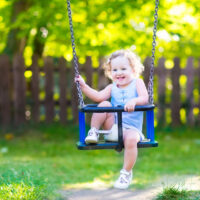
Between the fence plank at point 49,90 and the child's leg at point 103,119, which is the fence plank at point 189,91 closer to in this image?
the fence plank at point 49,90

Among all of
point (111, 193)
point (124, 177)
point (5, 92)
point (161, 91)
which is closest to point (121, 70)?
point (124, 177)

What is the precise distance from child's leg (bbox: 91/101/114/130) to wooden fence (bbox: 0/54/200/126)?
4.69 meters

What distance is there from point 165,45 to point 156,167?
15.3 ft

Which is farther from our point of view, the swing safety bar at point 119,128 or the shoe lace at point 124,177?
the shoe lace at point 124,177

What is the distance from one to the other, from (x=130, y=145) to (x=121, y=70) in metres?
0.74

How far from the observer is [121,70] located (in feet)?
12.2

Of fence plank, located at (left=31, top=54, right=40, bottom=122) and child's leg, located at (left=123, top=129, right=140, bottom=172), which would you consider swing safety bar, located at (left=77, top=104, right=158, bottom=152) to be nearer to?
child's leg, located at (left=123, top=129, right=140, bottom=172)

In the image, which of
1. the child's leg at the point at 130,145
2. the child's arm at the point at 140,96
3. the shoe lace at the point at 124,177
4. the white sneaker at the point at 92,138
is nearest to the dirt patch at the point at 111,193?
the shoe lace at the point at 124,177

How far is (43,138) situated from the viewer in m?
7.64

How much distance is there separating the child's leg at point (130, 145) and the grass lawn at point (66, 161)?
0.73m

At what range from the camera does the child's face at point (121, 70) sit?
3699 mm

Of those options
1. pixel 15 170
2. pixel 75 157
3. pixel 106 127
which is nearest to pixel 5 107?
pixel 75 157

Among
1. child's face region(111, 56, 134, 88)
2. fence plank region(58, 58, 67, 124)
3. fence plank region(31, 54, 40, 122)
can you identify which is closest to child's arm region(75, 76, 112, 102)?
child's face region(111, 56, 134, 88)

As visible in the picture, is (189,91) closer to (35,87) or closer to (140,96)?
(35,87)
